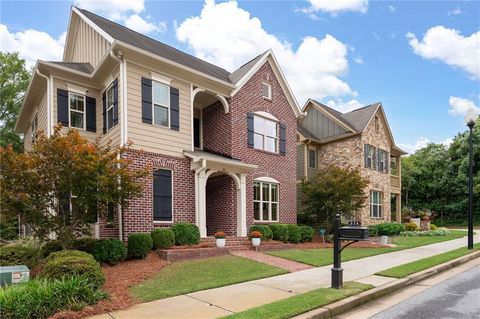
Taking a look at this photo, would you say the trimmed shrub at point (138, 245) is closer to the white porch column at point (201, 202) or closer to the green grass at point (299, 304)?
the white porch column at point (201, 202)

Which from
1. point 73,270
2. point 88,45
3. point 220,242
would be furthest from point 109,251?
point 88,45

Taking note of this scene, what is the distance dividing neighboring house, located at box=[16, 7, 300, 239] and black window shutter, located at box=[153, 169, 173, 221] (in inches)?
1.4

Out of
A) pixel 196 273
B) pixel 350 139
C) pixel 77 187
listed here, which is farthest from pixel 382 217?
pixel 77 187

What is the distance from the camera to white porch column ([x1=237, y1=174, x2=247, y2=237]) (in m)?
15.6

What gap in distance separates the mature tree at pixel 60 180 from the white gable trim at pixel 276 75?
8.34 meters

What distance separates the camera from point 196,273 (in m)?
9.20

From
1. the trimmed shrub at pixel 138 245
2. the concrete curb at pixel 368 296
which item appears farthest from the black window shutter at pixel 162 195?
the concrete curb at pixel 368 296

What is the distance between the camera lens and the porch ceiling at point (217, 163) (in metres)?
13.9

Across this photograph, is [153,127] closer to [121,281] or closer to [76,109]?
[76,109]

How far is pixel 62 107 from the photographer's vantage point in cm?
1396

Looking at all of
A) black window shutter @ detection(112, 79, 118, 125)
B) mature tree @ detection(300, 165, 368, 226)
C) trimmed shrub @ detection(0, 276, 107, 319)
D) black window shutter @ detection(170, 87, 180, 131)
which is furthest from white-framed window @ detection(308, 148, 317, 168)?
trimmed shrub @ detection(0, 276, 107, 319)

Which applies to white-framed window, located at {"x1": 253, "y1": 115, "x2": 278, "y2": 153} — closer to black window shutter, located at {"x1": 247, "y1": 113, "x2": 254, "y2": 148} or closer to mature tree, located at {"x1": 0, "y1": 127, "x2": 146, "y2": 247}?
black window shutter, located at {"x1": 247, "y1": 113, "x2": 254, "y2": 148}

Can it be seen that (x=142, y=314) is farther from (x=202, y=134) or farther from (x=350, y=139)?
(x=350, y=139)

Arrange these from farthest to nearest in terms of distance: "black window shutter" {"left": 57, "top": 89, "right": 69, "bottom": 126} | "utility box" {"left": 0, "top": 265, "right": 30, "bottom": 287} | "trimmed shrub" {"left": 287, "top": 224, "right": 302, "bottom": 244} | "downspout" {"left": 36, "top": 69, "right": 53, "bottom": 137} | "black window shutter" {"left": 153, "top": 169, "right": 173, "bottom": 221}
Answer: "trimmed shrub" {"left": 287, "top": 224, "right": 302, "bottom": 244}
"black window shutter" {"left": 57, "top": 89, "right": 69, "bottom": 126}
"downspout" {"left": 36, "top": 69, "right": 53, "bottom": 137}
"black window shutter" {"left": 153, "top": 169, "right": 173, "bottom": 221}
"utility box" {"left": 0, "top": 265, "right": 30, "bottom": 287}
